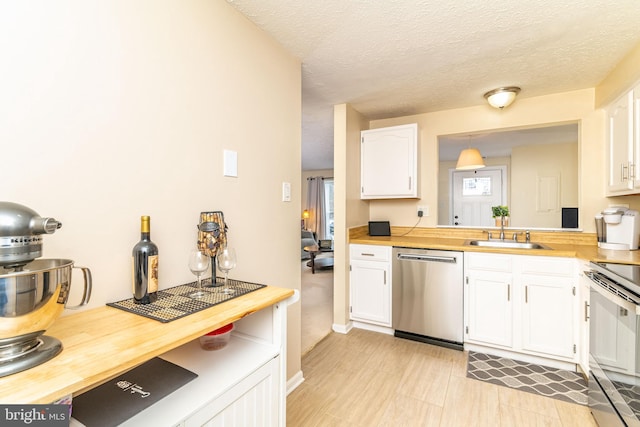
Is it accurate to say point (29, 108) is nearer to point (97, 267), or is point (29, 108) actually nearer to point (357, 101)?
point (97, 267)

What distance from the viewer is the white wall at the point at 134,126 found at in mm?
875

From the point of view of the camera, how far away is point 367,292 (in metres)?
2.89

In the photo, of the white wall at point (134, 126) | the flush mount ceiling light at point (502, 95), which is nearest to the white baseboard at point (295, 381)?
the white wall at point (134, 126)

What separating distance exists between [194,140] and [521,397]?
2.41 meters

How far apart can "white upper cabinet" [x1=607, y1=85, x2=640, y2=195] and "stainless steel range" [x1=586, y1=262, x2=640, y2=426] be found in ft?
2.28

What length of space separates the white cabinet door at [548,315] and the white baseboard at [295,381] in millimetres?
1685

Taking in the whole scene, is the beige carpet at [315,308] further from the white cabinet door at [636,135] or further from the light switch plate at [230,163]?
the white cabinet door at [636,135]

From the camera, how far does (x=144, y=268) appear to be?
1.02m

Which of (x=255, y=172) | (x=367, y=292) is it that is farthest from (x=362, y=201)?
(x=255, y=172)

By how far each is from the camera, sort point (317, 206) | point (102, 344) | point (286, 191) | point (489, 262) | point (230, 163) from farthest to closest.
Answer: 1. point (317, 206)
2. point (489, 262)
3. point (286, 191)
4. point (230, 163)
5. point (102, 344)

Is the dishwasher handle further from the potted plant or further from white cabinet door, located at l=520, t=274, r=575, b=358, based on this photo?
the potted plant

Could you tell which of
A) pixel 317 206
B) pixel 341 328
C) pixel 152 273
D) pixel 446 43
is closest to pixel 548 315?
pixel 341 328

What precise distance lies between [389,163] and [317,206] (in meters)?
5.16

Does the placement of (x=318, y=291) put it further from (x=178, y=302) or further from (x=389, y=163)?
(x=178, y=302)
